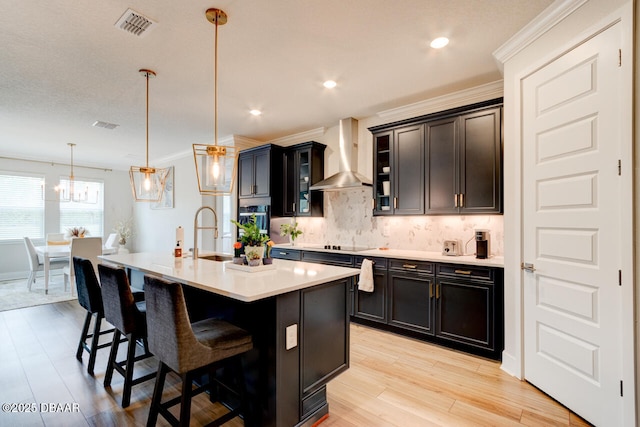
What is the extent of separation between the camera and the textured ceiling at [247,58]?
218 cm

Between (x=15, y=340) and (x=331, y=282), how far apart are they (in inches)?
149

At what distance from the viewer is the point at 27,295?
5250 mm

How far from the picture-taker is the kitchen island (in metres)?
1.74

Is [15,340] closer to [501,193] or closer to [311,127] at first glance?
[311,127]

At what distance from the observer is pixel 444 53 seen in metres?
2.74

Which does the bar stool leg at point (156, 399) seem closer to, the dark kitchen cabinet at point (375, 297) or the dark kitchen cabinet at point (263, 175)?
the dark kitchen cabinet at point (375, 297)

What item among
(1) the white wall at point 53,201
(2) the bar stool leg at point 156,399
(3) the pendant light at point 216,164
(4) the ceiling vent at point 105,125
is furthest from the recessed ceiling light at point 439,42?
(1) the white wall at point 53,201

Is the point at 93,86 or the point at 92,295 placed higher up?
the point at 93,86

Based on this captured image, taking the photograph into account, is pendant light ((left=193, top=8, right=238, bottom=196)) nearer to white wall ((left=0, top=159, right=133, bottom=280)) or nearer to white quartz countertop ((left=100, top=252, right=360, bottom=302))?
white quartz countertop ((left=100, top=252, right=360, bottom=302))

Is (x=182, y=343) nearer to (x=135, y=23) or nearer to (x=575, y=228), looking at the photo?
(x=135, y=23)

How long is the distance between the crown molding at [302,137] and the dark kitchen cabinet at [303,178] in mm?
288

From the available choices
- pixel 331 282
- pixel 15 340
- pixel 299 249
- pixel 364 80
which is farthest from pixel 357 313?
pixel 15 340

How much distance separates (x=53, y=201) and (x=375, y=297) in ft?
26.8

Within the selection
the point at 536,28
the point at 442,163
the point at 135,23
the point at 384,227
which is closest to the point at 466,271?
the point at 442,163
